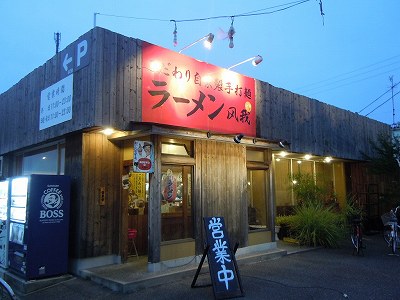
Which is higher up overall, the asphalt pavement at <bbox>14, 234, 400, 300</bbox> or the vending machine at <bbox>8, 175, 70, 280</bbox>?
the vending machine at <bbox>8, 175, 70, 280</bbox>

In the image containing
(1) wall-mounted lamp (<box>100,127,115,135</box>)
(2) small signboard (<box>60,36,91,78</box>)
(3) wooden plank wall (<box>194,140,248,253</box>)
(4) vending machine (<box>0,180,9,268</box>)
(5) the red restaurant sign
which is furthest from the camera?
(3) wooden plank wall (<box>194,140,248,253</box>)

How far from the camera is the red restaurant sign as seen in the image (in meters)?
8.32

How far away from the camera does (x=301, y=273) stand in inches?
317

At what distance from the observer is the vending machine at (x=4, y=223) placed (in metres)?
8.17

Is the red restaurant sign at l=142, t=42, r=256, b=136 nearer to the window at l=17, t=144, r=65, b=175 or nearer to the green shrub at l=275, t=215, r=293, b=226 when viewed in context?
the window at l=17, t=144, r=65, b=175

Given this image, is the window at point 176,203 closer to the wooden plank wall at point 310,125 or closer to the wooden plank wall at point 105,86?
the wooden plank wall at point 105,86

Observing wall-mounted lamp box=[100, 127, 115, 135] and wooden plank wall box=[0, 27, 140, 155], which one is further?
wall-mounted lamp box=[100, 127, 115, 135]

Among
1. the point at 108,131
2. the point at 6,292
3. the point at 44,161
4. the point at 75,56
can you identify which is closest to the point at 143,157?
the point at 108,131

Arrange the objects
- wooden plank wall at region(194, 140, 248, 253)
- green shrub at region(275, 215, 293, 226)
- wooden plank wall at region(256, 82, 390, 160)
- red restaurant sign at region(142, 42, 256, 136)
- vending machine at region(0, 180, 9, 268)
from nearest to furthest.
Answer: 1. vending machine at region(0, 180, 9, 268)
2. red restaurant sign at region(142, 42, 256, 136)
3. wooden plank wall at region(194, 140, 248, 253)
4. wooden plank wall at region(256, 82, 390, 160)
5. green shrub at region(275, 215, 293, 226)

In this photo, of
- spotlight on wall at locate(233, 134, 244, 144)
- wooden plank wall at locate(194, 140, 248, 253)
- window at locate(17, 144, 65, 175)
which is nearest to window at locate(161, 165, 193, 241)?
wooden plank wall at locate(194, 140, 248, 253)

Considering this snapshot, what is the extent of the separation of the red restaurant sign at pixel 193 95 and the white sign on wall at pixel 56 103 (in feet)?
5.69

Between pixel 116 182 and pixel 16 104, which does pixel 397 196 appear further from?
pixel 16 104

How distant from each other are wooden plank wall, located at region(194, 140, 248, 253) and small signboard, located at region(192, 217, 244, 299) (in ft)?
6.49

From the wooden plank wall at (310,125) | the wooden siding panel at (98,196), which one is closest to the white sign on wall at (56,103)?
the wooden siding panel at (98,196)
